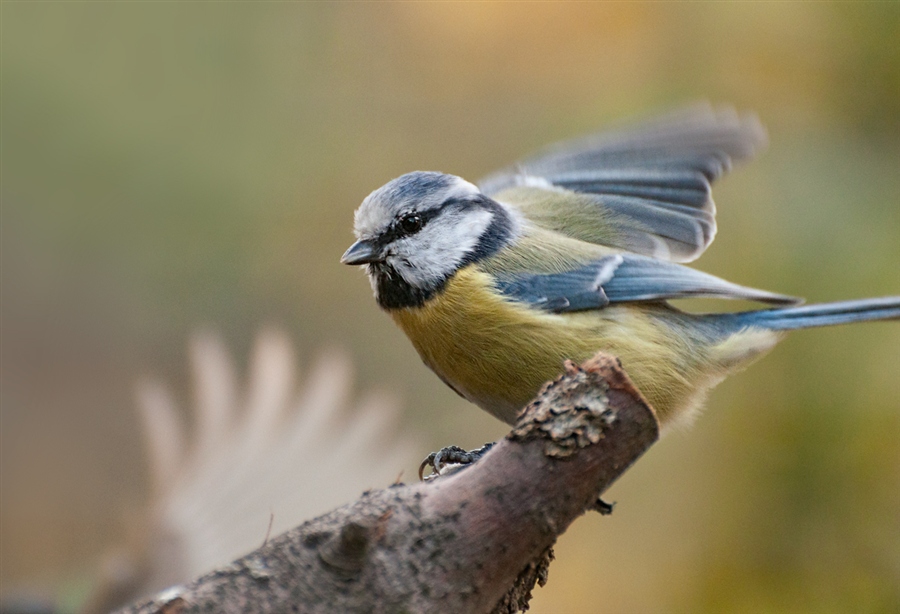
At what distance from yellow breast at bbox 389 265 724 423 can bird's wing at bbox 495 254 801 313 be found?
19 millimetres

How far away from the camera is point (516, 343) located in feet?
3.89

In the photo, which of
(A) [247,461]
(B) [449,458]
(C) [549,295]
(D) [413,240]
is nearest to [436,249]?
(D) [413,240]

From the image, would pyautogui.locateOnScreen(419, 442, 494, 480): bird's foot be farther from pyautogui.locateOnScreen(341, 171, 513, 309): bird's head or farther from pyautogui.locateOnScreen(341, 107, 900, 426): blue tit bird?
pyautogui.locateOnScreen(341, 171, 513, 309): bird's head

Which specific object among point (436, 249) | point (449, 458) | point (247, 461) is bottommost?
point (449, 458)

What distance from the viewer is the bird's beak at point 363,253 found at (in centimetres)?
124

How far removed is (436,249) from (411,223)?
0.06m

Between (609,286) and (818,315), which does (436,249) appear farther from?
(818,315)

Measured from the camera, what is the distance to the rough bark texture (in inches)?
29.8

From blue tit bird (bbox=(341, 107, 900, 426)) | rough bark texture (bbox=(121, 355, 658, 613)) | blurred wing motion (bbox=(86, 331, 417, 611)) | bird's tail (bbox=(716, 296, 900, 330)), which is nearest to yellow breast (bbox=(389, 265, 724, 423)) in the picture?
blue tit bird (bbox=(341, 107, 900, 426))

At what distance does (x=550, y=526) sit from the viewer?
773mm

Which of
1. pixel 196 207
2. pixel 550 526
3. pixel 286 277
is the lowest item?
pixel 550 526

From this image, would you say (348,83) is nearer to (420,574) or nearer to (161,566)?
(161,566)

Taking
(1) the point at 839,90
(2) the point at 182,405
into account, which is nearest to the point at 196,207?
(2) the point at 182,405

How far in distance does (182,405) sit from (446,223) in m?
1.15
